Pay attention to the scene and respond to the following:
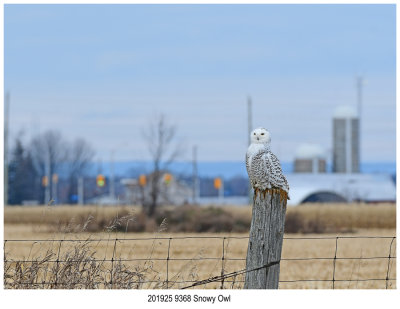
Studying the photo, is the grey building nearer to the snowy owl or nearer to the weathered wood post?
the snowy owl

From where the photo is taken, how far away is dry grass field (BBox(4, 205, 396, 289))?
762cm

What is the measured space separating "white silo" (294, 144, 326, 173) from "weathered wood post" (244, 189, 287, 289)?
196ft

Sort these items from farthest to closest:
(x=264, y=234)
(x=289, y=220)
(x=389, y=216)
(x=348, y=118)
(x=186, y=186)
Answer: (x=186, y=186) → (x=348, y=118) → (x=389, y=216) → (x=289, y=220) → (x=264, y=234)

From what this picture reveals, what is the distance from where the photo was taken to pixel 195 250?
83.8 ft

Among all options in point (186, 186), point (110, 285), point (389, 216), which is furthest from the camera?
point (186, 186)

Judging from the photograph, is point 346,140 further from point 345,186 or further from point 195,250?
point 195,250

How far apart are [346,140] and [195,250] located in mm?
40185

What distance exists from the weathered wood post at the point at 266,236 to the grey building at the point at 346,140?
58.1 metres

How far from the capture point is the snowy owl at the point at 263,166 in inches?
255

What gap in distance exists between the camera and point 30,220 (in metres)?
41.1

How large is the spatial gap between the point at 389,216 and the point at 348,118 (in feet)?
88.4

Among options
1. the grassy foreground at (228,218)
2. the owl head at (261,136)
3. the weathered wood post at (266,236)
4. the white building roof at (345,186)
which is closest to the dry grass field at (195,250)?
the grassy foreground at (228,218)

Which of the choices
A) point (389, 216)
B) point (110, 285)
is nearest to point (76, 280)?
point (110, 285)

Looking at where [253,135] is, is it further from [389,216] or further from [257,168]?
[389,216]
